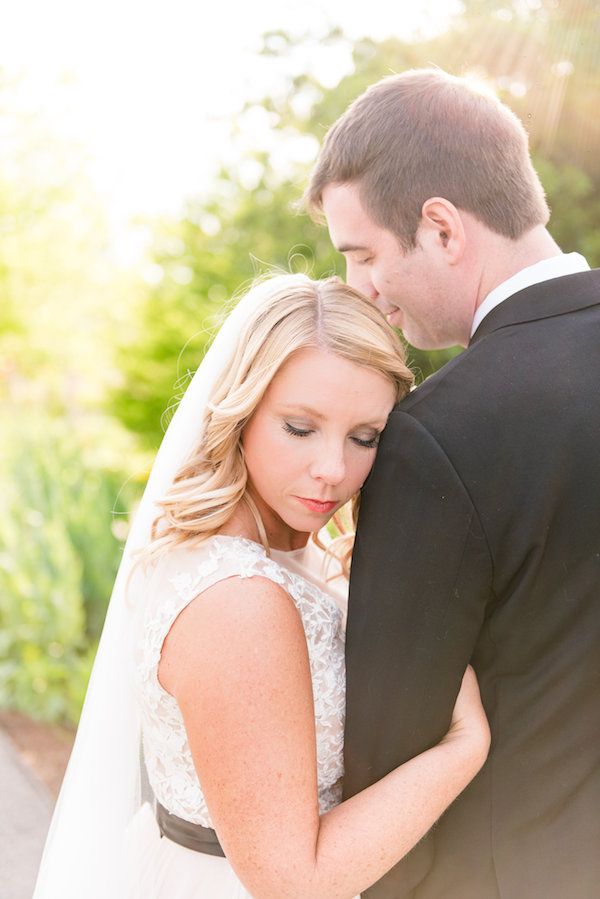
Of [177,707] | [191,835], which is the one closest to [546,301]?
[177,707]

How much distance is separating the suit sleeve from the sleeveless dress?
7.0 inches

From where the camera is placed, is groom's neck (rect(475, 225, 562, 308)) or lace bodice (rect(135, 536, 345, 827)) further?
groom's neck (rect(475, 225, 562, 308))

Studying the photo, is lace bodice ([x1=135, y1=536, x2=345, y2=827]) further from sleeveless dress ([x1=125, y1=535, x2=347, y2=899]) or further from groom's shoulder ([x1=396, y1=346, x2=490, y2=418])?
groom's shoulder ([x1=396, y1=346, x2=490, y2=418])

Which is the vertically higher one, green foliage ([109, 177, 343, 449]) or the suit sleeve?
the suit sleeve

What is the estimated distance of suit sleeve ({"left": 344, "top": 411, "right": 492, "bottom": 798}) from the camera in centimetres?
179

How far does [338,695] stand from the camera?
216 centimetres

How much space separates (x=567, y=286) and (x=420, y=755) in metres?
1.05

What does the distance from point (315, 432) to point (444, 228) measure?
1.92 ft

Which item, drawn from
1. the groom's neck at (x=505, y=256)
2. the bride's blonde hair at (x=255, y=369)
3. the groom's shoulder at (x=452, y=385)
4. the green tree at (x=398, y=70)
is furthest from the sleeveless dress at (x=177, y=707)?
the green tree at (x=398, y=70)

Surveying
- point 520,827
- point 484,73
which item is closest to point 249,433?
point 520,827

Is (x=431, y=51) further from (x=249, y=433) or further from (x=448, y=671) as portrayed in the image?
(x=448, y=671)

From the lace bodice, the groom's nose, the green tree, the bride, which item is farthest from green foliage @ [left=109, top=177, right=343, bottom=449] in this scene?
the lace bodice

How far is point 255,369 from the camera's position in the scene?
222cm

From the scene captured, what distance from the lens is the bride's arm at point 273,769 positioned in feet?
5.97
